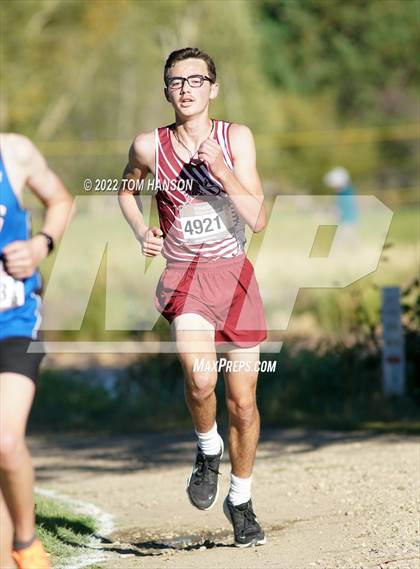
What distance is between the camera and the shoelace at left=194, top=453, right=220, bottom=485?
6.89 meters

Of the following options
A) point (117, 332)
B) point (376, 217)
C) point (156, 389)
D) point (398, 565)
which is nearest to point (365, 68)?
point (376, 217)

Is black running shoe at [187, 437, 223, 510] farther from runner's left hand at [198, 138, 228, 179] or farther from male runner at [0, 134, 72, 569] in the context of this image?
male runner at [0, 134, 72, 569]

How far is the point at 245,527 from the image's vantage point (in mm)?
6797

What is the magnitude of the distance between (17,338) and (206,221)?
5.89 feet

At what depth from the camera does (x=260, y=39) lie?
51.3 meters

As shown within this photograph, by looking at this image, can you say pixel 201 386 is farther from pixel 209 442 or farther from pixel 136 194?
pixel 136 194

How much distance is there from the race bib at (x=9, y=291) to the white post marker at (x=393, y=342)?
7.51m

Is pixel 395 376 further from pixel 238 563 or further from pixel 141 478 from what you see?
pixel 238 563

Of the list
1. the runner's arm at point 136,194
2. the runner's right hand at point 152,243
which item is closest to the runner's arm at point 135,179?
the runner's arm at point 136,194

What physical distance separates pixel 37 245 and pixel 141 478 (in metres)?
4.87

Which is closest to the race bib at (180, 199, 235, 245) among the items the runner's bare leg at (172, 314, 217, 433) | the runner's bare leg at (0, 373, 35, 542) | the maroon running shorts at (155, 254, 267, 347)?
the maroon running shorts at (155, 254, 267, 347)

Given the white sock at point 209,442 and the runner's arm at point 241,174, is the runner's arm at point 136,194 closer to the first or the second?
the runner's arm at point 241,174

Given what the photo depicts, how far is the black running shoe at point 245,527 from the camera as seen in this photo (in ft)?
22.3

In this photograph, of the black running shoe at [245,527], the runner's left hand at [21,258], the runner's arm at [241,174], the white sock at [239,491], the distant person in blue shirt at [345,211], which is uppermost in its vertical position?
the distant person in blue shirt at [345,211]
